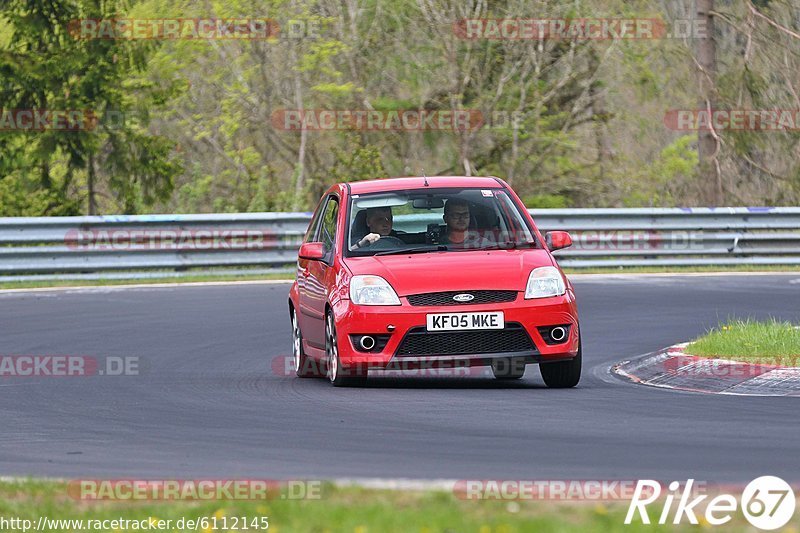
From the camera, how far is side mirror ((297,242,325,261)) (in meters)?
12.1

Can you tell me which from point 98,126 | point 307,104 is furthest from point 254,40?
point 98,126

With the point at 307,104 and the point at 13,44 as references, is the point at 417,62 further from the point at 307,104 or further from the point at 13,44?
the point at 13,44

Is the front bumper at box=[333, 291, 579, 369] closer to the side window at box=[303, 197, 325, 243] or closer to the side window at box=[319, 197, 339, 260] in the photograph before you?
the side window at box=[319, 197, 339, 260]

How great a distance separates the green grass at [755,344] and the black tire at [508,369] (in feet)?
4.78

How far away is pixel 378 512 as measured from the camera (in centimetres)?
605

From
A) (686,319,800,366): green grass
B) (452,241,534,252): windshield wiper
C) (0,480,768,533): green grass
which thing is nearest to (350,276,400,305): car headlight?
(452,241,534,252): windshield wiper

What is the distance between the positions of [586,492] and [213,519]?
1.58 metres

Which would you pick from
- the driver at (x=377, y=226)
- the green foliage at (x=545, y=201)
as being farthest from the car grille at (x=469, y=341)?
the green foliage at (x=545, y=201)
